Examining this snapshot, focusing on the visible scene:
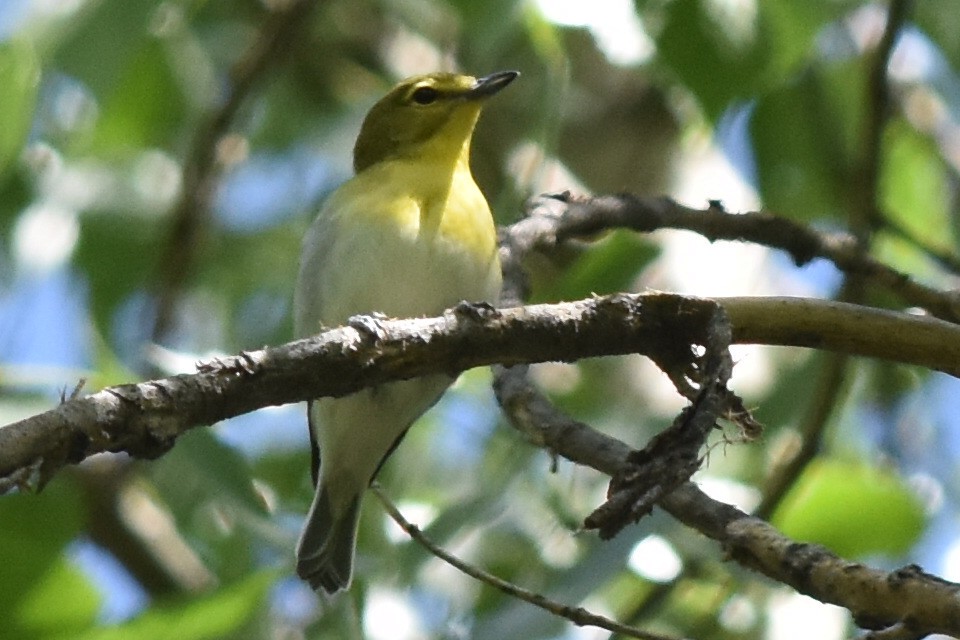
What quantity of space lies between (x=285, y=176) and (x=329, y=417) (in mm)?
3457

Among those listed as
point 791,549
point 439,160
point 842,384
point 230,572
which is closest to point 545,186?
point 439,160

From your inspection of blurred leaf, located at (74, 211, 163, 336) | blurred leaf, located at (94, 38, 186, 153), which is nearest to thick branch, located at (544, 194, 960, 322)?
blurred leaf, located at (94, 38, 186, 153)

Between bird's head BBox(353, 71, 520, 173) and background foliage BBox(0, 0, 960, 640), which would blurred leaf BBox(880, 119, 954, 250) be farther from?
bird's head BBox(353, 71, 520, 173)

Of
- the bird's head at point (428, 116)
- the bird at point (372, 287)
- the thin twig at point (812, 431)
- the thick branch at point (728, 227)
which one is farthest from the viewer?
the bird's head at point (428, 116)

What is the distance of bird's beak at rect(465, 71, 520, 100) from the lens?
423 centimetres

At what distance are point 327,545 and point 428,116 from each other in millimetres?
1458

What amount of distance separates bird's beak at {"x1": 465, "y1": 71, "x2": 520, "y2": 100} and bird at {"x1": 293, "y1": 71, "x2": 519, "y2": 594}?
0.33 m

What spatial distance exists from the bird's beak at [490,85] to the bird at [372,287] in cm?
33

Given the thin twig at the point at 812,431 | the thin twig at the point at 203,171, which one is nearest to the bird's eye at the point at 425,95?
the thin twig at the point at 203,171

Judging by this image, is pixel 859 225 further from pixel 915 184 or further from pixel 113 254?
pixel 113 254

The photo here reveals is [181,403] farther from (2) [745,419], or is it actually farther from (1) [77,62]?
(1) [77,62]

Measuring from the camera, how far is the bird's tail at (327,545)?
3.69 m

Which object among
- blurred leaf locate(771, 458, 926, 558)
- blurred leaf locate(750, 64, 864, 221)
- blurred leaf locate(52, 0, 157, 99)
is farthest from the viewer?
blurred leaf locate(750, 64, 864, 221)

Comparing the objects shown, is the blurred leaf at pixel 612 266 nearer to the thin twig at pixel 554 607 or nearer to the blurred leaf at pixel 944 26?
the blurred leaf at pixel 944 26
